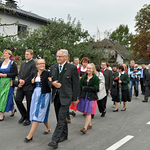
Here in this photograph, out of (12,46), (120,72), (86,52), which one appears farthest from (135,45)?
(120,72)

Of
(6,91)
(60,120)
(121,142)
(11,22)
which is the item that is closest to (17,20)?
(11,22)

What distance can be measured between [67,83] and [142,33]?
40486mm

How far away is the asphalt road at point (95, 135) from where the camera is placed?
15.2 ft

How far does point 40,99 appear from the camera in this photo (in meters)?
4.87

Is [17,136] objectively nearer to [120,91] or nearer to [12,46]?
[120,91]

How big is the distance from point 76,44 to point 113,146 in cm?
1429

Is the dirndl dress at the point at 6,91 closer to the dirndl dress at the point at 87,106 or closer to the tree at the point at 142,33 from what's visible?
the dirndl dress at the point at 87,106

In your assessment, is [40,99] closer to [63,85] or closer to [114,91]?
[63,85]

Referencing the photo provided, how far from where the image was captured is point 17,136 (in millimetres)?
5234

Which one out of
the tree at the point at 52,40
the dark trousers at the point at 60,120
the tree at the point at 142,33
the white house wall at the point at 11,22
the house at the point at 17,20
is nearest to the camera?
the dark trousers at the point at 60,120

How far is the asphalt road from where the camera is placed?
15.2 feet

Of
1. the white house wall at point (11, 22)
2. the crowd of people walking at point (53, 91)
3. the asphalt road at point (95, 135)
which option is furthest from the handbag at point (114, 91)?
the white house wall at point (11, 22)

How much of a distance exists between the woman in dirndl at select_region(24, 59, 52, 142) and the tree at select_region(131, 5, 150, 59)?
3864 cm

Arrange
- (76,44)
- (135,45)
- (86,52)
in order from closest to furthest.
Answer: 1. (76,44)
2. (86,52)
3. (135,45)
